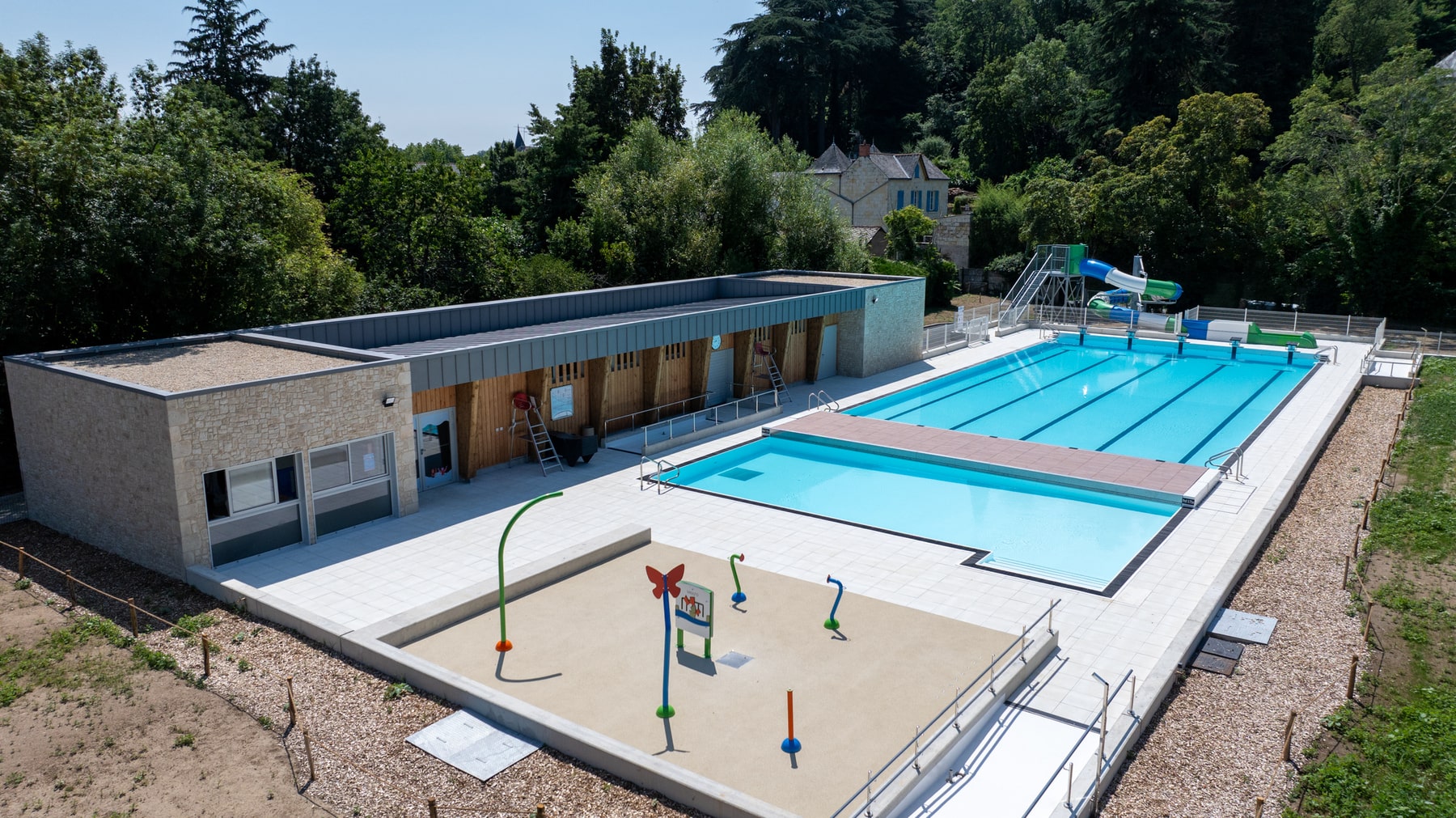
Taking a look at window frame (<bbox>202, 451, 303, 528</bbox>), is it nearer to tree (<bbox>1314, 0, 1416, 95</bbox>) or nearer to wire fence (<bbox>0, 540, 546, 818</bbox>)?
wire fence (<bbox>0, 540, 546, 818</bbox>)

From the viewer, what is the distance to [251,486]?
13562 mm

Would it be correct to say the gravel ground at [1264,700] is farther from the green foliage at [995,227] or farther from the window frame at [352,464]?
the green foliage at [995,227]

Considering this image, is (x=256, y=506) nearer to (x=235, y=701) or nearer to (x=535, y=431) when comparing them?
(x=235, y=701)

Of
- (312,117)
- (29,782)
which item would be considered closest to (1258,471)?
(29,782)

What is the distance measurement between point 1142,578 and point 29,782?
43.8 ft

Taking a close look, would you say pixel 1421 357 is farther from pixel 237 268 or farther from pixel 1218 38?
pixel 237 268

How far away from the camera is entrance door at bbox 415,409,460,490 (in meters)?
17.0

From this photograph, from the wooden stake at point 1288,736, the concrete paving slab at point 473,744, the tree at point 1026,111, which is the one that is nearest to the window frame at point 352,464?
the concrete paving slab at point 473,744

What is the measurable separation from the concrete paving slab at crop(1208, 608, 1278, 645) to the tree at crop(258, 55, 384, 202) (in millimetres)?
41542

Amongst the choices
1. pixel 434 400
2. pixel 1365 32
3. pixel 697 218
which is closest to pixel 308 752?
pixel 434 400

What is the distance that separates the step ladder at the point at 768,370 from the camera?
2480 centimetres

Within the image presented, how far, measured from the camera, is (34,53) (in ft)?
62.1

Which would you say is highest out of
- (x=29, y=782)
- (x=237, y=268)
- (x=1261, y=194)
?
(x=1261, y=194)

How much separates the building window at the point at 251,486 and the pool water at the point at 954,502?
721cm
